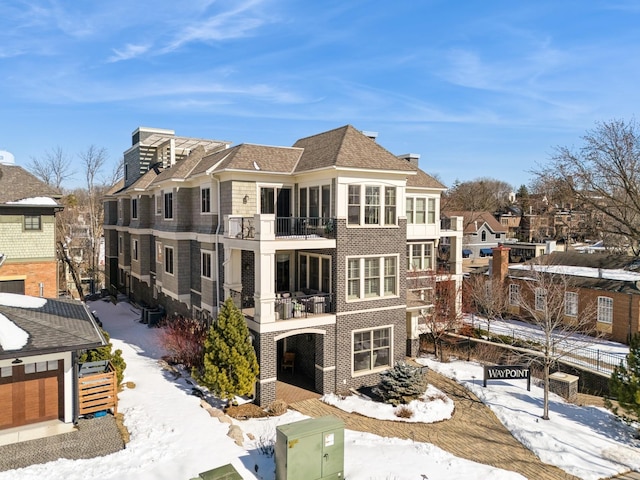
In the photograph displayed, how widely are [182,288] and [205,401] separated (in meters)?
7.69

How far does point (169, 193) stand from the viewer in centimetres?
2209

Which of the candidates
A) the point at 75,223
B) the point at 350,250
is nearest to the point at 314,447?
the point at 350,250

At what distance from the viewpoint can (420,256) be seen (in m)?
25.1

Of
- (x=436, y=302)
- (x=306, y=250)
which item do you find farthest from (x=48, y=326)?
(x=436, y=302)

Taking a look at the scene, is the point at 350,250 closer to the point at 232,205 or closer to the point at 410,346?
the point at 232,205

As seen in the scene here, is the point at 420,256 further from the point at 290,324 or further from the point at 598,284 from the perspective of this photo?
the point at 290,324

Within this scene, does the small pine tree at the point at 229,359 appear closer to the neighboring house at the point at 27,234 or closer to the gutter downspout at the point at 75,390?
the gutter downspout at the point at 75,390

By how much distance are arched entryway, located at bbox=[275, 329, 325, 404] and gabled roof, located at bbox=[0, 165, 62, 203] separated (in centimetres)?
1265

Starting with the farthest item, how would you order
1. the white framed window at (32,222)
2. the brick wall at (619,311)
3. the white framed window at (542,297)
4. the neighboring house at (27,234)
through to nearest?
Answer: the brick wall at (619,311) < the white framed window at (32,222) < the neighboring house at (27,234) < the white framed window at (542,297)

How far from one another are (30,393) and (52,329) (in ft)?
5.90

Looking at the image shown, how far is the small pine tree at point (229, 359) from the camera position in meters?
14.0

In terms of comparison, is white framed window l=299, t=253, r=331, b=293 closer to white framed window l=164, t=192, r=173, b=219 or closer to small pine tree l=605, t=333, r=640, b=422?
white framed window l=164, t=192, r=173, b=219

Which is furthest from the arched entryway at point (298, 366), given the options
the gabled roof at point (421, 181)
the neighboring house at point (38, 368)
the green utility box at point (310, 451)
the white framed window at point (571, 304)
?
the white framed window at point (571, 304)

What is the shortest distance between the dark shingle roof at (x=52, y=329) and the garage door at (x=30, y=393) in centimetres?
84
